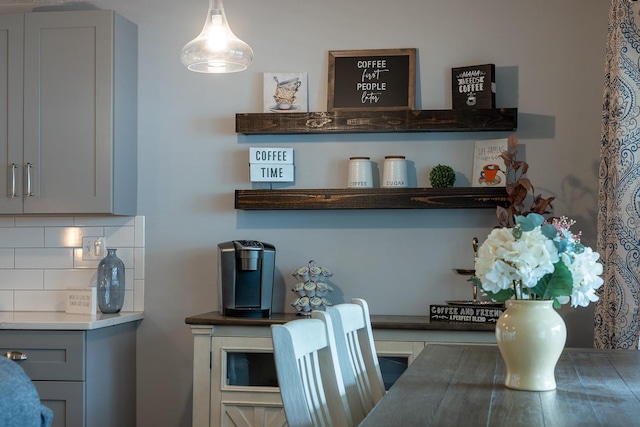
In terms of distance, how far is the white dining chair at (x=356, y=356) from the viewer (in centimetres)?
240

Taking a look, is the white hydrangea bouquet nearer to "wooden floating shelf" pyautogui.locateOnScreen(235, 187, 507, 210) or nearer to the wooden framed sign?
"wooden floating shelf" pyautogui.locateOnScreen(235, 187, 507, 210)

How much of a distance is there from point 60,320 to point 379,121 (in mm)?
1666

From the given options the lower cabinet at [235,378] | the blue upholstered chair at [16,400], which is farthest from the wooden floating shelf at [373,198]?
the blue upholstered chair at [16,400]

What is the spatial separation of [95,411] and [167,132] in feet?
4.48

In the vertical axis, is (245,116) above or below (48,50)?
below

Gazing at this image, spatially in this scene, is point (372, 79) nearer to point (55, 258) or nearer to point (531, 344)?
point (55, 258)

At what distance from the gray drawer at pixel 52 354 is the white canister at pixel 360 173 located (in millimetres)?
1360

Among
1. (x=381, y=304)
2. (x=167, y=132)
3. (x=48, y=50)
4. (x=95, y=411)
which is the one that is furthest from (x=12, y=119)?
(x=381, y=304)

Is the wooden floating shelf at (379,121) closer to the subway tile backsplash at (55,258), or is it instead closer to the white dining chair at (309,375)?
the subway tile backsplash at (55,258)

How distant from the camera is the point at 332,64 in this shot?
4.16m

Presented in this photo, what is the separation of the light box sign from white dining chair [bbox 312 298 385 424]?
1366 mm

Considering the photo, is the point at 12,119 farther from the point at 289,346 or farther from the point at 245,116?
the point at 289,346

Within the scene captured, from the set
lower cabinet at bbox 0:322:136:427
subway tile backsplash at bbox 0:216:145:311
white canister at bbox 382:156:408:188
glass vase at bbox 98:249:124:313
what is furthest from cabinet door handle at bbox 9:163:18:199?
white canister at bbox 382:156:408:188

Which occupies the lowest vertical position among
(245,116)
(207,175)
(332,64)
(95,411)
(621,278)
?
(95,411)
